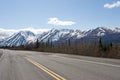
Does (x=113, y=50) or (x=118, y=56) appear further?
(x=113, y=50)

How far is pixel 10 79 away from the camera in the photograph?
11.9m

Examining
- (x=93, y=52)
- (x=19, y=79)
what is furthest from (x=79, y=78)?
(x=93, y=52)

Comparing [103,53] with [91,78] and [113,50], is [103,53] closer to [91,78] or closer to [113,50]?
[113,50]

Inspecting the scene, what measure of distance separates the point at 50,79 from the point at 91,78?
5.65ft

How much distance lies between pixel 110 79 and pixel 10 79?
4.32m

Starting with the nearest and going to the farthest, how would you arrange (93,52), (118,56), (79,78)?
1. (79,78)
2. (118,56)
3. (93,52)

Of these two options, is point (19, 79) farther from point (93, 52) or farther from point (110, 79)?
point (93, 52)

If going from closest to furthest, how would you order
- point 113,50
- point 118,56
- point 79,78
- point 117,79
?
point 117,79 < point 79,78 < point 118,56 < point 113,50

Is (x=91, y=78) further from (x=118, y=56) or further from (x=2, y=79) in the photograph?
(x=118, y=56)

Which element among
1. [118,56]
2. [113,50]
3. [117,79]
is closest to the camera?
[117,79]

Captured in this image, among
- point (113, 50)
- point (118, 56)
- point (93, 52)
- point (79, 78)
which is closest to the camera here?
point (79, 78)

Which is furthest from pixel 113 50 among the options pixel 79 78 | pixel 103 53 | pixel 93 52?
pixel 79 78

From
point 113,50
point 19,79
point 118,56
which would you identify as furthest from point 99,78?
point 113,50

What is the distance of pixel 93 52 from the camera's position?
39.0 meters
